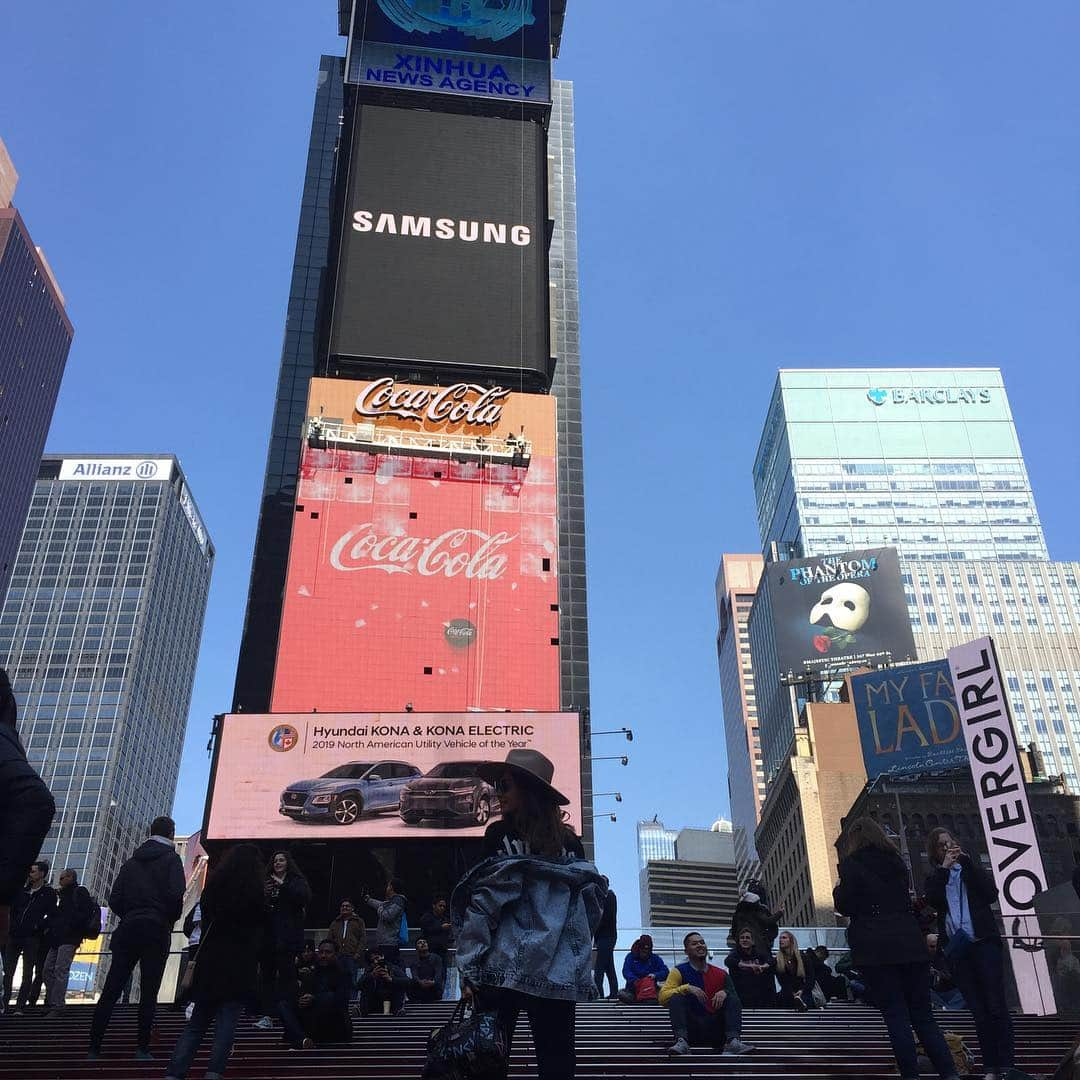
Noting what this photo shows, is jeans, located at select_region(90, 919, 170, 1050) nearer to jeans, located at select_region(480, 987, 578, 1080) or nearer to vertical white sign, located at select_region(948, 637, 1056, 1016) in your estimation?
jeans, located at select_region(480, 987, 578, 1080)

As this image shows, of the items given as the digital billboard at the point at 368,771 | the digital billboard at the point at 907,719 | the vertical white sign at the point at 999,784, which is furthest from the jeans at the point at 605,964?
the digital billboard at the point at 907,719

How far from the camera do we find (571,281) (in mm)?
79000

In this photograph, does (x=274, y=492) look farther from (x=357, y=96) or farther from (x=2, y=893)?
(x=2, y=893)

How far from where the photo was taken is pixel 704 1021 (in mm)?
9633

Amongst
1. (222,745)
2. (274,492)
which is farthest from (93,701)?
(222,745)

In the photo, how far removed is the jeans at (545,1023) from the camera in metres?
5.67

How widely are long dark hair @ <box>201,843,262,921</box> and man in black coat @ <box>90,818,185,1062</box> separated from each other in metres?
1.47

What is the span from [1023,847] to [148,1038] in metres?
13.2

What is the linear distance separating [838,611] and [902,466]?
7097 cm

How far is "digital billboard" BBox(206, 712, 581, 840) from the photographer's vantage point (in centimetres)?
3512

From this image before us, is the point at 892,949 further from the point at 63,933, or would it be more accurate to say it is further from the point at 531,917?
the point at 63,933

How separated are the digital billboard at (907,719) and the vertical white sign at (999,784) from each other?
56.7 meters

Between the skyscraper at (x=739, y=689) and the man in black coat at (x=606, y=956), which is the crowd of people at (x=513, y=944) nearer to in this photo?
the man in black coat at (x=606, y=956)

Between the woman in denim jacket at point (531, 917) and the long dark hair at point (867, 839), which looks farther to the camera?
the long dark hair at point (867, 839)
